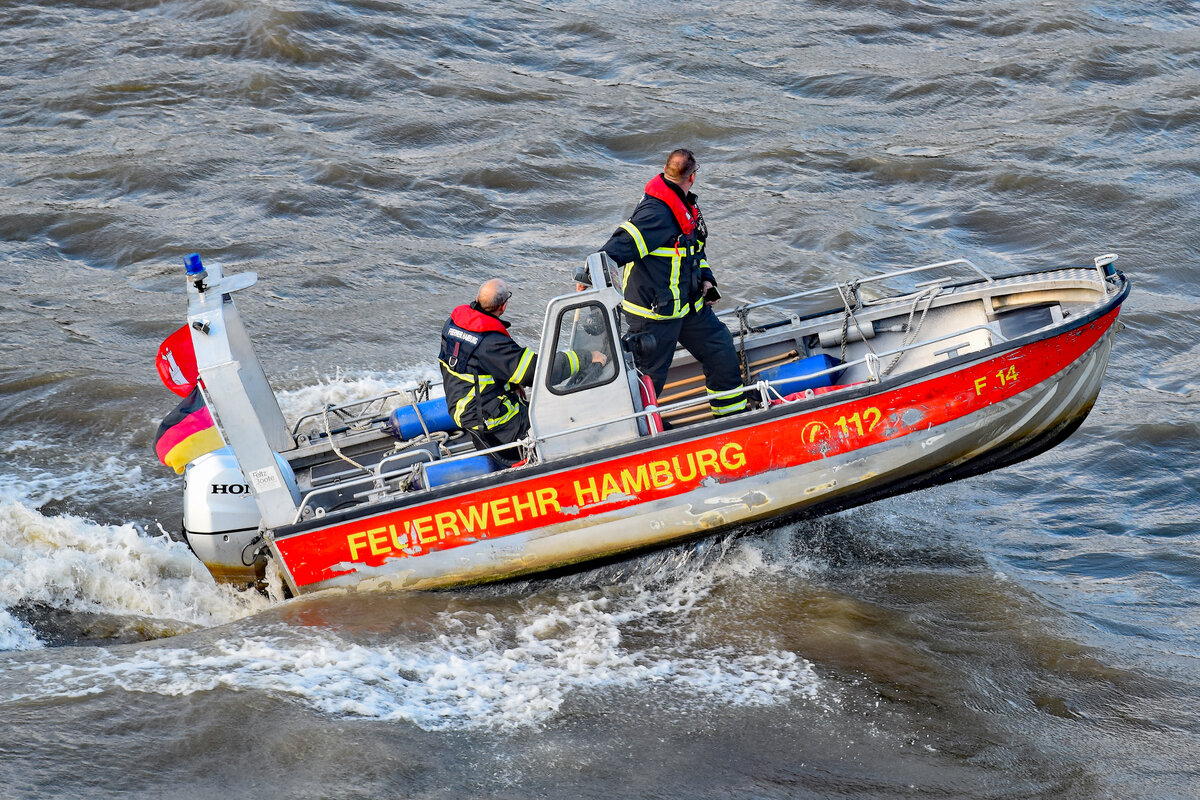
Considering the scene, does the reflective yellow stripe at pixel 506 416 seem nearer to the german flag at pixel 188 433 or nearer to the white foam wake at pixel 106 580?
the german flag at pixel 188 433

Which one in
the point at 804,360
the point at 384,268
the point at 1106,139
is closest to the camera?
the point at 804,360

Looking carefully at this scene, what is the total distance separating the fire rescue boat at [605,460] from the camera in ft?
21.5

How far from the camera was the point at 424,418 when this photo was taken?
25.6 feet

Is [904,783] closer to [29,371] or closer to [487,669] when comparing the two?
[487,669]

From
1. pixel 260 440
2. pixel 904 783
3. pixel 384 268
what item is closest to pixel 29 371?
pixel 384 268

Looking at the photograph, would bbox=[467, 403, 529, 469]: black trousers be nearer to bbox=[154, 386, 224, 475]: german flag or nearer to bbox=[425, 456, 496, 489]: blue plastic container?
bbox=[425, 456, 496, 489]: blue plastic container

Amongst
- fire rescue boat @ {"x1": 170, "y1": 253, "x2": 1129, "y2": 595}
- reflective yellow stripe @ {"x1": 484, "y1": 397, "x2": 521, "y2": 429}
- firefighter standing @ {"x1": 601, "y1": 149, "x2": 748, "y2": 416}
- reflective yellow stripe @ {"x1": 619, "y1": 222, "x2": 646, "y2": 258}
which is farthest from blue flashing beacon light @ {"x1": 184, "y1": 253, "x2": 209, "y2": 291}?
reflective yellow stripe @ {"x1": 619, "y1": 222, "x2": 646, "y2": 258}

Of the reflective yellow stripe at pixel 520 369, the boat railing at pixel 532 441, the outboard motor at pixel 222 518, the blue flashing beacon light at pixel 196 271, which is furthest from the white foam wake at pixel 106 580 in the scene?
the reflective yellow stripe at pixel 520 369

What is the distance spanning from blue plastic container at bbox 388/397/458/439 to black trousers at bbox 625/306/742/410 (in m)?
1.43

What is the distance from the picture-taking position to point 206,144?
15297 mm

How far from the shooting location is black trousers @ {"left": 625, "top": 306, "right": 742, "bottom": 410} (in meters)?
7.19

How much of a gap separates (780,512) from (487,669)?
193cm

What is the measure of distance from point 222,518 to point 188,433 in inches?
22.0

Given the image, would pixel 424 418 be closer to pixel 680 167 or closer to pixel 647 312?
pixel 647 312
